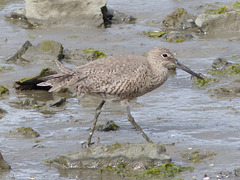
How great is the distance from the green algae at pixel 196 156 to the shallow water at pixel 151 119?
88 mm

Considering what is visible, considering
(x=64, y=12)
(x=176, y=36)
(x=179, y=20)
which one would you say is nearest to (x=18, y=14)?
(x=64, y=12)

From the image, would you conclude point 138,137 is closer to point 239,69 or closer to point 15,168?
point 15,168

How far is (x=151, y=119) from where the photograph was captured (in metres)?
9.36

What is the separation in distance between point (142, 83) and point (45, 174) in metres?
1.99

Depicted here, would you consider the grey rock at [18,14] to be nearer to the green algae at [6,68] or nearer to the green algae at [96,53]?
the green algae at [96,53]

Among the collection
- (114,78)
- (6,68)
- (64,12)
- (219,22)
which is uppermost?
(114,78)

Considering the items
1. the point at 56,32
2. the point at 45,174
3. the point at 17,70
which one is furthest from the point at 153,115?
the point at 56,32

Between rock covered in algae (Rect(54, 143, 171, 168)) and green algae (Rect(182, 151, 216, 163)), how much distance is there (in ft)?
1.15

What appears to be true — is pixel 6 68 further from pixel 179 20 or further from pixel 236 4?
pixel 236 4

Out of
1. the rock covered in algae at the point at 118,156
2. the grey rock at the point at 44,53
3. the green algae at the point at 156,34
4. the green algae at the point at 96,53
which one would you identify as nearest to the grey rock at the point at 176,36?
the green algae at the point at 156,34

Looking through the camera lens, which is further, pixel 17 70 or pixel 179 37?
pixel 179 37

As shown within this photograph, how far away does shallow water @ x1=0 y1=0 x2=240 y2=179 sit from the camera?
24.9 feet

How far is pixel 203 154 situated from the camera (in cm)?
755

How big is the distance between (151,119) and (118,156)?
84.4 inches
